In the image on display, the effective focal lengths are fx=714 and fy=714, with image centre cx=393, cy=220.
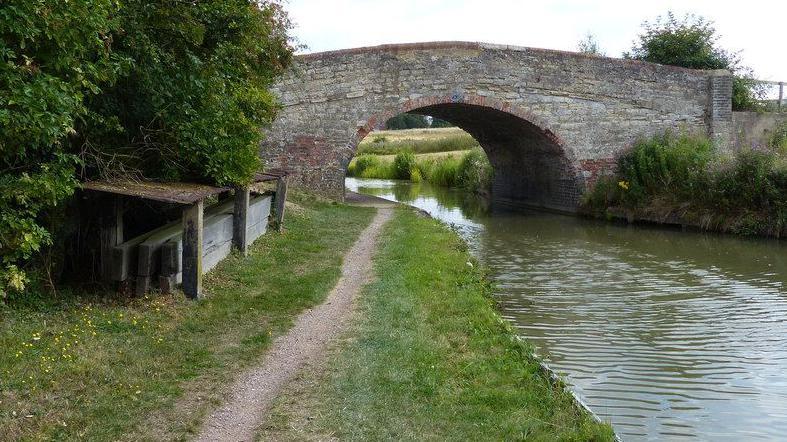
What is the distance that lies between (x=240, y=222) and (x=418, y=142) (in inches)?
1539

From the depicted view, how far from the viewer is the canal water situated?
18.0 feet

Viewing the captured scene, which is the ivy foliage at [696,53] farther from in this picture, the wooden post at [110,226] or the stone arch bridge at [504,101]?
the wooden post at [110,226]

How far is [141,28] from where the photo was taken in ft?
22.6

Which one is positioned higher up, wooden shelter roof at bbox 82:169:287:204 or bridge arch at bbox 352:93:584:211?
bridge arch at bbox 352:93:584:211

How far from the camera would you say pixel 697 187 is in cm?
1669

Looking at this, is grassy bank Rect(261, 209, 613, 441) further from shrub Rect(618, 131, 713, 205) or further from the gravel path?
shrub Rect(618, 131, 713, 205)

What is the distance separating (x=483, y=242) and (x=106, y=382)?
35.3 feet

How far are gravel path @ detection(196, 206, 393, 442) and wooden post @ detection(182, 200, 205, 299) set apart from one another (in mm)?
1172

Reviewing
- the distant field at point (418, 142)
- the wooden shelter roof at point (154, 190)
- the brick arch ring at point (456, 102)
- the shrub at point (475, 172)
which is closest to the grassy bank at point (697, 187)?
the brick arch ring at point (456, 102)

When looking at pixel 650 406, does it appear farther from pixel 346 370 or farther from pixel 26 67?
pixel 26 67

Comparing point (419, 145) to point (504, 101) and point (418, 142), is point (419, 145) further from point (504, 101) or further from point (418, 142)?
point (504, 101)

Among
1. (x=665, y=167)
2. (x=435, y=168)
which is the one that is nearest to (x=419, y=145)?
(x=435, y=168)

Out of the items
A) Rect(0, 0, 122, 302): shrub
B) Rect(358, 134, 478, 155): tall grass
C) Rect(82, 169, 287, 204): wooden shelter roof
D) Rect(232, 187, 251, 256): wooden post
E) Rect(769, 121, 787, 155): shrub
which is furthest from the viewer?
Rect(358, 134, 478, 155): tall grass

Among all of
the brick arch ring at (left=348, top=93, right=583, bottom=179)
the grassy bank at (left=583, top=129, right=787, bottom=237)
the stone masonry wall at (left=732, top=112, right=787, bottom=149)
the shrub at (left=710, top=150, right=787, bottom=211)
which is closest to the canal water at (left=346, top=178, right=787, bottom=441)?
the grassy bank at (left=583, top=129, right=787, bottom=237)
